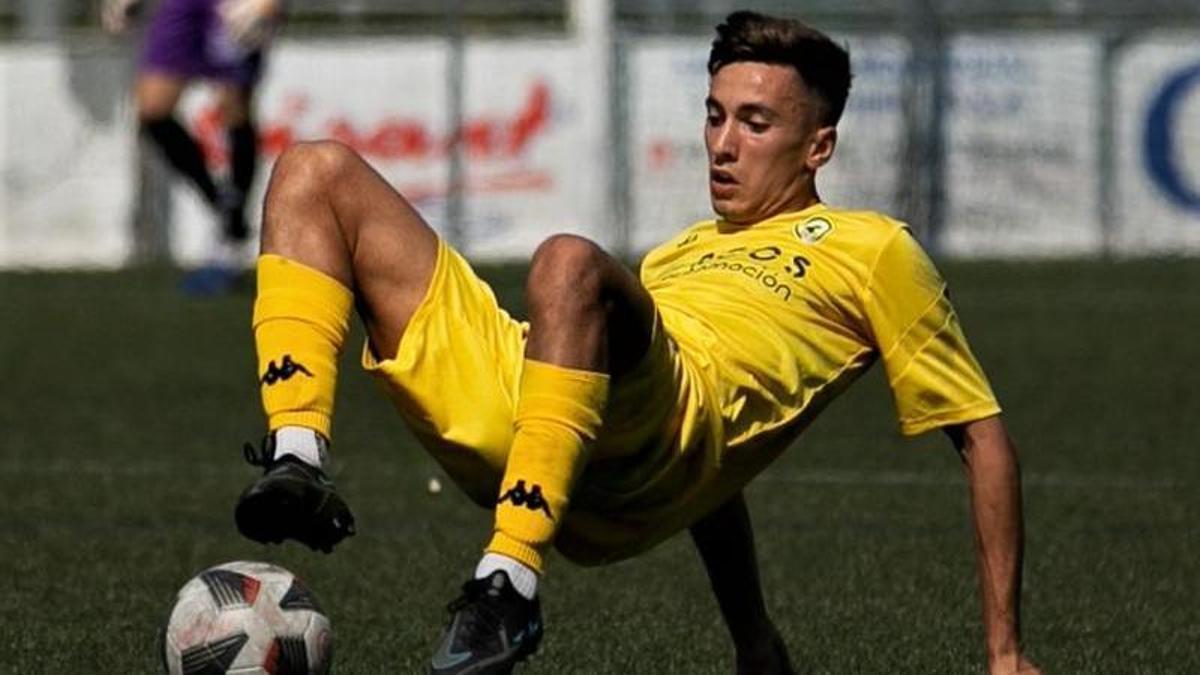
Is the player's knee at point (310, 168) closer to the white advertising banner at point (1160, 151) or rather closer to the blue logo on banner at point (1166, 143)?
the white advertising banner at point (1160, 151)

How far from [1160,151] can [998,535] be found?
611 inches

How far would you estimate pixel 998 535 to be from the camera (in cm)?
530

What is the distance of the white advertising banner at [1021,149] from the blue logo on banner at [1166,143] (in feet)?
1.25

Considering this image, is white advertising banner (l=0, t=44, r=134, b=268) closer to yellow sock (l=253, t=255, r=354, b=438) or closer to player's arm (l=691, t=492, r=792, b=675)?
player's arm (l=691, t=492, r=792, b=675)

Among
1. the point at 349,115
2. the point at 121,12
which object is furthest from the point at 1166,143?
the point at 121,12

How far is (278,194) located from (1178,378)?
25.0 feet

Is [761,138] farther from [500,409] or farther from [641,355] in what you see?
[500,409]

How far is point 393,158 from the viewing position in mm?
20000

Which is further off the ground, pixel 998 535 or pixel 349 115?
pixel 998 535

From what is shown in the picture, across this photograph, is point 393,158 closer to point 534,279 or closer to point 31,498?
point 31,498

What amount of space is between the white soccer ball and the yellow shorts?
396 mm

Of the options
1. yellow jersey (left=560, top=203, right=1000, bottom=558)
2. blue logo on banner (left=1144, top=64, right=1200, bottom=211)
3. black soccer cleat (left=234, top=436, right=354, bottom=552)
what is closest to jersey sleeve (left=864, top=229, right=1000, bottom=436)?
yellow jersey (left=560, top=203, right=1000, bottom=558)

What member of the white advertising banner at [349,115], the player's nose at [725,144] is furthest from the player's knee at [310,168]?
the white advertising banner at [349,115]

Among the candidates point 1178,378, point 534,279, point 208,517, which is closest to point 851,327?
point 534,279
